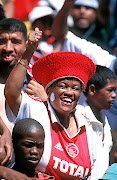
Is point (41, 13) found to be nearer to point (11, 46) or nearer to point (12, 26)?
point (12, 26)

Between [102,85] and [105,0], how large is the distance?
3.52 m

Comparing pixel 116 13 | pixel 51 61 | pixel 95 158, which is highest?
pixel 116 13

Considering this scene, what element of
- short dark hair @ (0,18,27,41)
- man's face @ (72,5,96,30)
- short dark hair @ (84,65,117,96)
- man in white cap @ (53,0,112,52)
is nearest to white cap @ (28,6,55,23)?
man in white cap @ (53,0,112,52)

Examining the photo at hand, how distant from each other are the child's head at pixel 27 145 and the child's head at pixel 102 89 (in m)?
1.28

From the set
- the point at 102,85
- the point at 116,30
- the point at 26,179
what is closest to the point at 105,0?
the point at 116,30

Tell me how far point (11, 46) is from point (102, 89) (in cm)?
106

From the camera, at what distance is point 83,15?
24.4 ft

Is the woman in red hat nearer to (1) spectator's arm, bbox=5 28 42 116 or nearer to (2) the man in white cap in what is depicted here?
(1) spectator's arm, bbox=5 28 42 116

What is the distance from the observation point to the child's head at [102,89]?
4879 millimetres

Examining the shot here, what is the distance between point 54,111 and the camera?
4191 mm

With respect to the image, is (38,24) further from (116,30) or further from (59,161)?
(59,161)

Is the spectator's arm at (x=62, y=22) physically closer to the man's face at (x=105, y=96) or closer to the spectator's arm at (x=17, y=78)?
the man's face at (x=105, y=96)

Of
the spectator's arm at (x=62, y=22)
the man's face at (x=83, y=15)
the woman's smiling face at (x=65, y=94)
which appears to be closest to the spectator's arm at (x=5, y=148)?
the woman's smiling face at (x=65, y=94)

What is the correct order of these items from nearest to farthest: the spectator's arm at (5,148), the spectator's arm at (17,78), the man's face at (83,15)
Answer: the spectator's arm at (5,148), the spectator's arm at (17,78), the man's face at (83,15)
